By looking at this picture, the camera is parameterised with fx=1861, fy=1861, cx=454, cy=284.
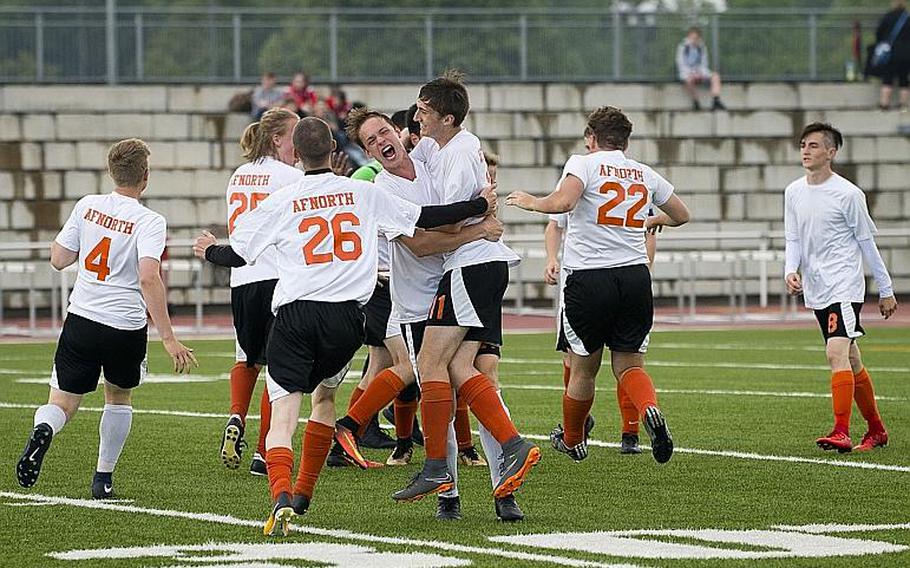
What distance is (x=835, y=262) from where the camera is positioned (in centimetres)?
1095

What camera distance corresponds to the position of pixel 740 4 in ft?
269

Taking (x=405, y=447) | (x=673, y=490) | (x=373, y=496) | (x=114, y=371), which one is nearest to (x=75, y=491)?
(x=114, y=371)

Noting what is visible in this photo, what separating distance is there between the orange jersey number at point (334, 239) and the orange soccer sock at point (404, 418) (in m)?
2.93

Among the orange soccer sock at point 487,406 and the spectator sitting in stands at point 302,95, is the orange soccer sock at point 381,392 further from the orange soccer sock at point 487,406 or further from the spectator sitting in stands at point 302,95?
the spectator sitting in stands at point 302,95

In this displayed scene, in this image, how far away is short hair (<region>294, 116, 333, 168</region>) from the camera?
7.74 meters

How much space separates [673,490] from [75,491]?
2916 mm

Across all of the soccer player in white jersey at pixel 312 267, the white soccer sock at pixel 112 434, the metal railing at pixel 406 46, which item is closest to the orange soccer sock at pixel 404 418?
the white soccer sock at pixel 112 434

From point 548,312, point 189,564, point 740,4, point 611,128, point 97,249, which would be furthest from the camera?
point 740,4

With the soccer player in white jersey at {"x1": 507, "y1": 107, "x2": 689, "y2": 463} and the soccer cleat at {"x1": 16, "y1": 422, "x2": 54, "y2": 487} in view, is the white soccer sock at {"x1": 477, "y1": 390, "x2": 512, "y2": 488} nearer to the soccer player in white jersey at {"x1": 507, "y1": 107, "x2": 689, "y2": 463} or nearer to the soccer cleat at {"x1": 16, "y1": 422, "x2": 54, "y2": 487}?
the soccer player in white jersey at {"x1": 507, "y1": 107, "x2": 689, "y2": 463}

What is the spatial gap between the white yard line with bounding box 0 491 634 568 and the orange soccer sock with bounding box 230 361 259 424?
4.81 feet

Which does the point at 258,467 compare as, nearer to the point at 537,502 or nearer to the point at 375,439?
the point at 375,439

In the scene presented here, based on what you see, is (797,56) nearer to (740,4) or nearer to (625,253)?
(625,253)

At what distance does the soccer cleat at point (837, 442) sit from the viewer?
10.6m

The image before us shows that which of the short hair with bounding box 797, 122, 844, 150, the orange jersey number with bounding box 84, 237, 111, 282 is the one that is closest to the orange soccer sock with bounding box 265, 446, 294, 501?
the orange jersey number with bounding box 84, 237, 111, 282
